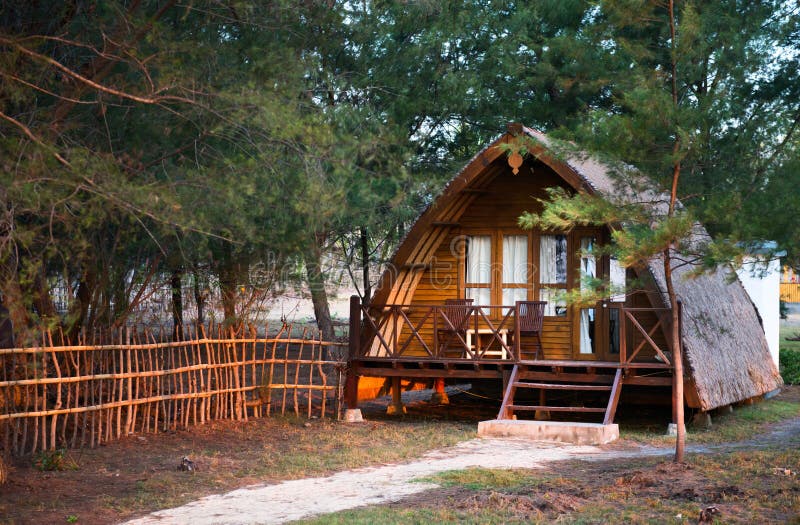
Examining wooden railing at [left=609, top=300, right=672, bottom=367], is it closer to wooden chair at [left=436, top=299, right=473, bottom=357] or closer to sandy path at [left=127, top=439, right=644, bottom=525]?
sandy path at [left=127, top=439, right=644, bottom=525]

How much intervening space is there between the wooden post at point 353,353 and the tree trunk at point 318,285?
0.50m

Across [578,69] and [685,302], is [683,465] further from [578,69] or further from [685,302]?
[578,69]

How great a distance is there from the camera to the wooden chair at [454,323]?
1345 centimetres

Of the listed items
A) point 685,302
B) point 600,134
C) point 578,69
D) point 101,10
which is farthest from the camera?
point 578,69

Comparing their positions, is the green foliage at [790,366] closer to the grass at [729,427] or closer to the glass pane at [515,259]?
the grass at [729,427]

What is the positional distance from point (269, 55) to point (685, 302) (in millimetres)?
6560

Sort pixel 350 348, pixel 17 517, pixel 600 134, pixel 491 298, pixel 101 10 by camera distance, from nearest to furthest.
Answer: pixel 17 517 → pixel 101 10 → pixel 600 134 → pixel 350 348 → pixel 491 298

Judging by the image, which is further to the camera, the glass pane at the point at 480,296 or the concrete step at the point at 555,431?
the glass pane at the point at 480,296

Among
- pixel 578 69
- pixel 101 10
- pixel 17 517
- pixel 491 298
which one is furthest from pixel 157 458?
pixel 578 69

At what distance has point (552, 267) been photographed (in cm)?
1454

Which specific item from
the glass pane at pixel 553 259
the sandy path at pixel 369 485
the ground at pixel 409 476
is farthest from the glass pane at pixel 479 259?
the sandy path at pixel 369 485

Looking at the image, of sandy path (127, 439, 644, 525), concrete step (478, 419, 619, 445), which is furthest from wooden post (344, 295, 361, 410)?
sandy path (127, 439, 644, 525)

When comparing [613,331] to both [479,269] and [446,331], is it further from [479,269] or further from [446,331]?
[446,331]

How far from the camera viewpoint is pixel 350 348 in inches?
545
